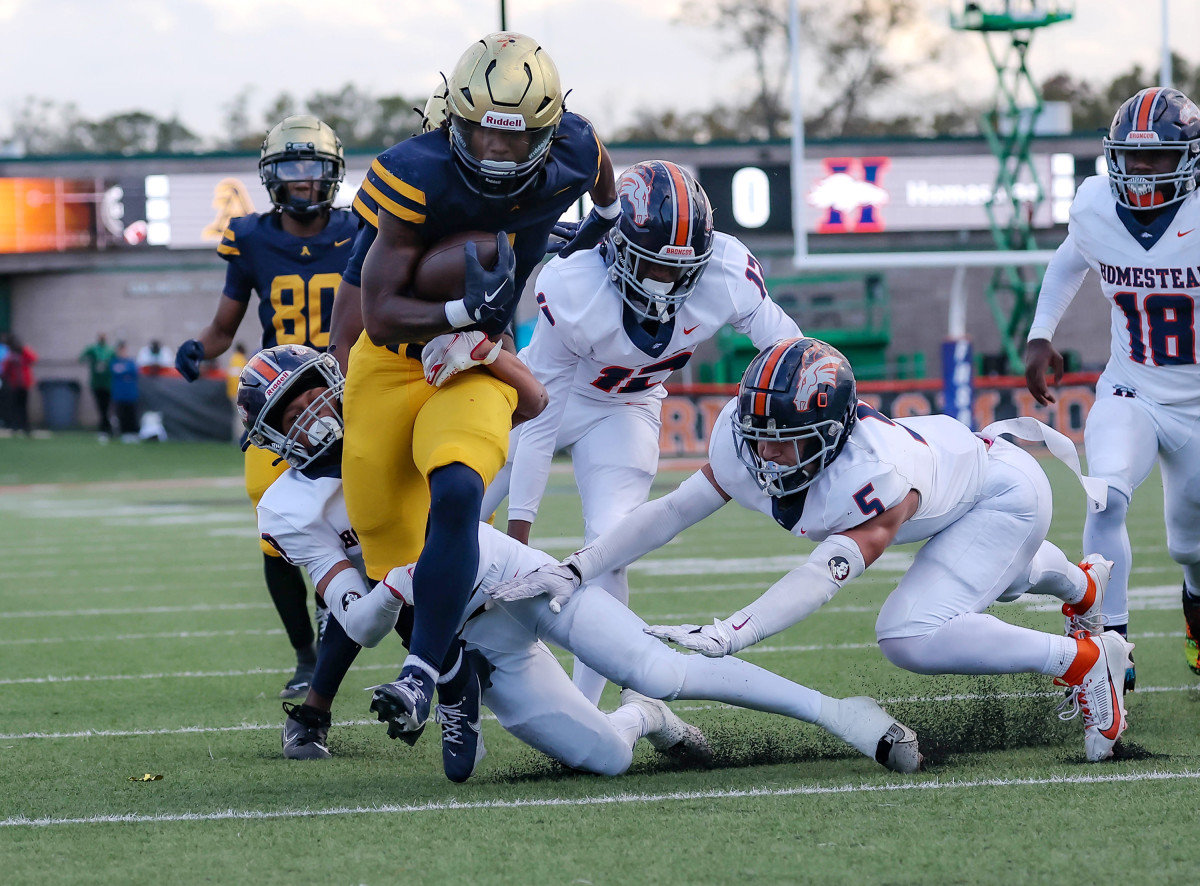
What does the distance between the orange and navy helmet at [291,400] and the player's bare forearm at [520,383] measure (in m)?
0.48

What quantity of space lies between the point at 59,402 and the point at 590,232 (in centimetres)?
2242

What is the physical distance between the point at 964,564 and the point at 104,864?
2.12m

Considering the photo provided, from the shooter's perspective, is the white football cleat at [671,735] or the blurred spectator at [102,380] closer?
the white football cleat at [671,735]

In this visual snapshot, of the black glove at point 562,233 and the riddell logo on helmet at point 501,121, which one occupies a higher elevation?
the riddell logo on helmet at point 501,121

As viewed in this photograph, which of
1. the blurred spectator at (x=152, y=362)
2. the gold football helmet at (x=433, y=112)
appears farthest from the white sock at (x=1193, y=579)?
the blurred spectator at (x=152, y=362)

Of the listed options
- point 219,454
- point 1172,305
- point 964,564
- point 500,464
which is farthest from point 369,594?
point 219,454

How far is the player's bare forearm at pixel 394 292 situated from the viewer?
3633 mm

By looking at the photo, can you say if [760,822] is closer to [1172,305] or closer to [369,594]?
[369,594]

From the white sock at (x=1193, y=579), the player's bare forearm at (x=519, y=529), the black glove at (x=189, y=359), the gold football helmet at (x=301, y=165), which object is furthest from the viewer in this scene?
the gold football helmet at (x=301, y=165)

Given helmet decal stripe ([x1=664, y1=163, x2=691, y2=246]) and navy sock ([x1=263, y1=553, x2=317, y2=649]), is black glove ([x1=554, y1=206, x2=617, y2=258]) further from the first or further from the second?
navy sock ([x1=263, y1=553, x2=317, y2=649])

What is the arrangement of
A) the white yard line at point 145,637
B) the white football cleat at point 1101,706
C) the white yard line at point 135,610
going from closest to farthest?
the white football cleat at point 1101,706 → the white yard line at point 145,637 → the white yard line at point 135,610

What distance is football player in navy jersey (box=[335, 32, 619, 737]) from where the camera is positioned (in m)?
3.53

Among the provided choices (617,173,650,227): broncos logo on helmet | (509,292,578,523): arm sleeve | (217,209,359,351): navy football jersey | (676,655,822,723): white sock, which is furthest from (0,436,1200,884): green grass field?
(617,173,650,227): broncos logo on helmet

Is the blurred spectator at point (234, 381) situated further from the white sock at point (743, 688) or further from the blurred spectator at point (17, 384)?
the white sock at point (743, 688)
